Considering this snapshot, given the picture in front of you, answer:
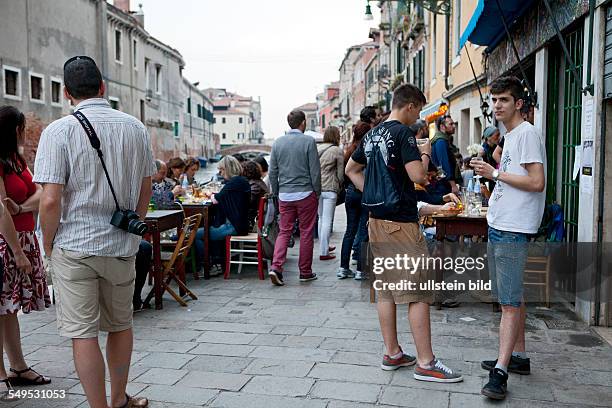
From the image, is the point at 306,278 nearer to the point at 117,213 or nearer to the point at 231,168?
the point at 231,168

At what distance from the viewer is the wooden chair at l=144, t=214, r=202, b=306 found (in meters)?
6.42

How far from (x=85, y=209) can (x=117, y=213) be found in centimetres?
16

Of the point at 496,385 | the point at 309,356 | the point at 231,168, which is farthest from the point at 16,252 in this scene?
the point at 231,168

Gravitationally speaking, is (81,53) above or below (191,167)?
above

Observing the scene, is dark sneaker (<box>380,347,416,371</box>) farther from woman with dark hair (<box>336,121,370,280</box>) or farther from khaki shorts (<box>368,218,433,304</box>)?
woman with dark hair (<box>336,121,370,280</box>)

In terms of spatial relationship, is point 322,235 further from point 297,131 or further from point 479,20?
point 479,20

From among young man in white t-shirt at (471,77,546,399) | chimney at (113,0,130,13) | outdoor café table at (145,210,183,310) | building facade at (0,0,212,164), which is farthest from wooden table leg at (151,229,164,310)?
chimney at (113,0,130,13)

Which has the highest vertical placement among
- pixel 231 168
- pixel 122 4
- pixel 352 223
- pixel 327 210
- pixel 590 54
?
pixel 122 4

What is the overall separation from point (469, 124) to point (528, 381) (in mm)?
11736

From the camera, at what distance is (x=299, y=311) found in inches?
245

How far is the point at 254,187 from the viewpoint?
8.45 metres

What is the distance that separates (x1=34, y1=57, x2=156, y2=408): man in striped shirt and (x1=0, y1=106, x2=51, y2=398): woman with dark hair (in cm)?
69

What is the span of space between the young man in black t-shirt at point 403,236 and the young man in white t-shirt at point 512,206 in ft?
1.33

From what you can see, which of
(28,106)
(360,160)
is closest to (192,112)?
(28,106)
